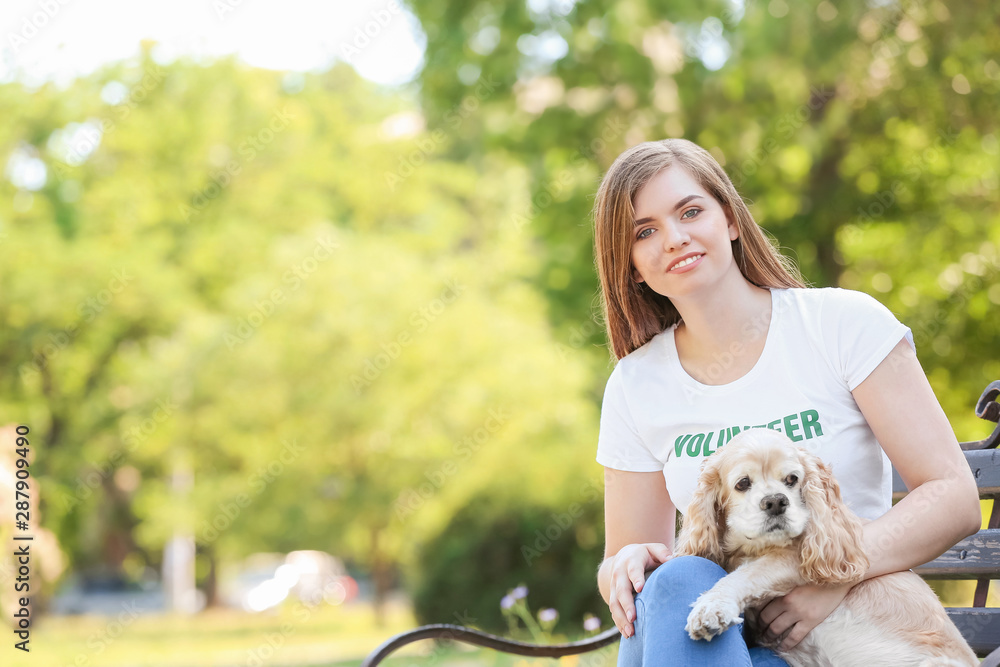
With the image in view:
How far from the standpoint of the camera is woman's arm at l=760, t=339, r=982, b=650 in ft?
7.23

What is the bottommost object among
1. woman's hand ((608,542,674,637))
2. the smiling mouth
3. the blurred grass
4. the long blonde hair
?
the blurred grass

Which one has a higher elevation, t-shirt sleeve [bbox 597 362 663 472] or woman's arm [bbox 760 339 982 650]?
t-shirt sleeve [bbox 597 362 663 472]

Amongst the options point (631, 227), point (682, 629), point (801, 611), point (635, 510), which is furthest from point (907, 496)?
point (631, 227)

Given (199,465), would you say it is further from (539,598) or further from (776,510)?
(776,510)

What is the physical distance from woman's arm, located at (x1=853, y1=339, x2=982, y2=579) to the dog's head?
3.5 inches

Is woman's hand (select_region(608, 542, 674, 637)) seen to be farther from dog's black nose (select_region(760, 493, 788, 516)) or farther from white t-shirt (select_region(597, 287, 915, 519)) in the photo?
dog's black nose (select_region(760, 493, 788, 516))

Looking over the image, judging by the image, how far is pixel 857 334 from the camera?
2.41m

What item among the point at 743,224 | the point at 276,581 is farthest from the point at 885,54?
the point at 276,581

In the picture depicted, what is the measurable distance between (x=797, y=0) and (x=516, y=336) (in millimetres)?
8806

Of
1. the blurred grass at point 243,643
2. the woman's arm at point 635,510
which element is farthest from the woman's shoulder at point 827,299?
the blurred grass at point 243,643

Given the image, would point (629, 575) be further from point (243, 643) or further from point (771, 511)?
point (243, 643)

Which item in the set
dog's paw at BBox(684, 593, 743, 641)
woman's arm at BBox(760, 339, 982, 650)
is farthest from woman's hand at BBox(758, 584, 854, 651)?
dog's paw at BBox(684, 593, 743, 641)

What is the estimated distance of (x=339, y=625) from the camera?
61.4ft

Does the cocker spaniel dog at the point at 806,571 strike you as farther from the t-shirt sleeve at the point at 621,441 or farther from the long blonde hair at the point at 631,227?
the long blonde hair at the point at 631,227
